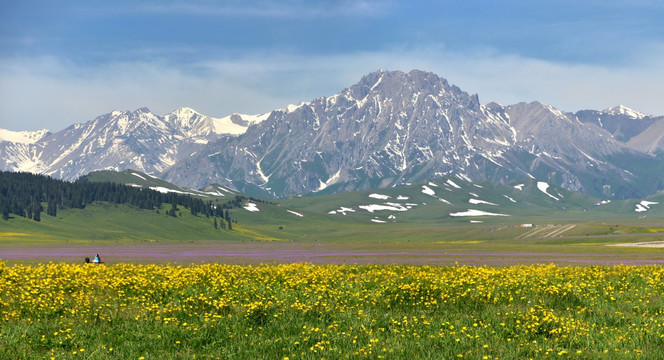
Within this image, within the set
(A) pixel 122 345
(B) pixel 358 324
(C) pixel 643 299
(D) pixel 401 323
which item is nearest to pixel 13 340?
(A) pixel 122 345

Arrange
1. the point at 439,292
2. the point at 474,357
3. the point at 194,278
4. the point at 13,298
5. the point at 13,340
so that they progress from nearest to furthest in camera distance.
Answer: the point at 474,357 → the point at 13,340 → the point at 13,298 → the point at 439,292 → the point at 194,278

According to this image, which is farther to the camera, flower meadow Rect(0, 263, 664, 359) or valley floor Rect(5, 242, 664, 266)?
valley floor Rect(5, 242, 664, 266)

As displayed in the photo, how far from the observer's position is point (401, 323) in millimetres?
20219

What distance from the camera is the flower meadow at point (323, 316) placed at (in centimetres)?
1755

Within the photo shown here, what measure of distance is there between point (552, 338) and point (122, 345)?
1329 cm

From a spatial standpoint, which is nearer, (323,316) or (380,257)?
(323,316)

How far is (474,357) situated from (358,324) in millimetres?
4825

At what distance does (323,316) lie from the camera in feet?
70.5

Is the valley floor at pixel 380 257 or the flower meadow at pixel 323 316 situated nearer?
the flower meadow at pixel 323 316

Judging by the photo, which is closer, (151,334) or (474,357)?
(474,357)

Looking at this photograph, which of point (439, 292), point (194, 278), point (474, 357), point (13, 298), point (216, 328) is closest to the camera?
point (474, 357)

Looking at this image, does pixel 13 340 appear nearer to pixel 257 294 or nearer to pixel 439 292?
pixel 257 294

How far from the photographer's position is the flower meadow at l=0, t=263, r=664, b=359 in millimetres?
17547

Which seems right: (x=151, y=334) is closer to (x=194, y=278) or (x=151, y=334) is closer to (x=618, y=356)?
(x=194, y=278)
